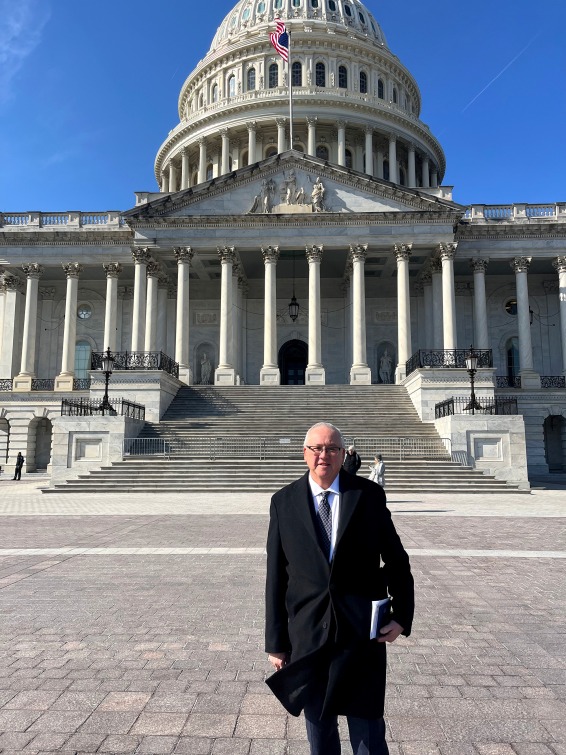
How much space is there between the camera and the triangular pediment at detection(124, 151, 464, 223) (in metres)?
41.8

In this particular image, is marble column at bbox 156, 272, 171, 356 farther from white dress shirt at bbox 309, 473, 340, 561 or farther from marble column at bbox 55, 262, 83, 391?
white dress shirt at bbox 309, 473, 340, 561

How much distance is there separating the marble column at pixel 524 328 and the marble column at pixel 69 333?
31594 millimetres

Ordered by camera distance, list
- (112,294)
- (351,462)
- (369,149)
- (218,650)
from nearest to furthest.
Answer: (218,650) < (351,462) < (112,294) < (369,149)

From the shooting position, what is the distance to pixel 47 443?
43656 millimetres

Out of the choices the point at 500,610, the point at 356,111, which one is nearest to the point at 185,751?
the point at 500,610

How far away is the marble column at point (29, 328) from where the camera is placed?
44.6m

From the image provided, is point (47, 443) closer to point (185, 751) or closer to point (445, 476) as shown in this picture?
point (445, 476)

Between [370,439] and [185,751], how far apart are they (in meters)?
25.7

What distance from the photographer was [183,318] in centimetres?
4112

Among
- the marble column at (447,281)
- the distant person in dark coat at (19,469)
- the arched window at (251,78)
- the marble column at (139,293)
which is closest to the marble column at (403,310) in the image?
the marble column at (447,281)

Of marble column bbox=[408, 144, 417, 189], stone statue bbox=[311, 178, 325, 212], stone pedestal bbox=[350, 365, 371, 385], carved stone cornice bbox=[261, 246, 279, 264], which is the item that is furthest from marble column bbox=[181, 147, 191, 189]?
stone pedestal bbox=[350, 365, 371, 385]

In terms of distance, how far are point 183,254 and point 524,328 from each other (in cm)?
2418

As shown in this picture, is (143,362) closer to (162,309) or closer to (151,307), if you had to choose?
(151,307)

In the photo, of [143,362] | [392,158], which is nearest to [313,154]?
[392,158]
